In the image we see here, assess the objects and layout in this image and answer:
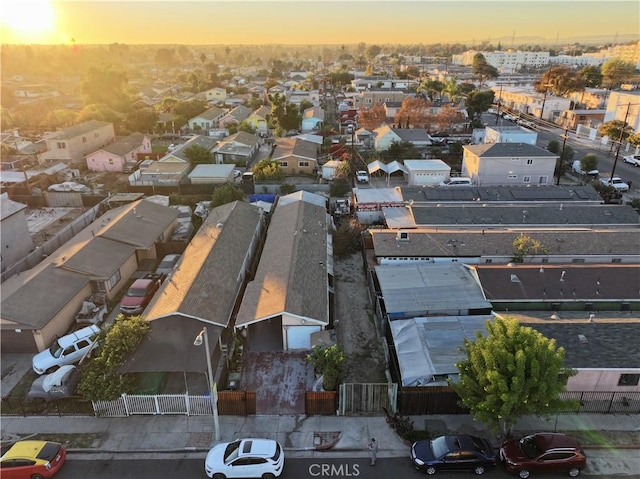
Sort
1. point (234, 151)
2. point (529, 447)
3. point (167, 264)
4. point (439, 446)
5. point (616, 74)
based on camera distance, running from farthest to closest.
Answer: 1. point (616, 74)
2. point (234, 151)
3. point (167, 264)
4. point (439, 446)
5. point (529, 447)

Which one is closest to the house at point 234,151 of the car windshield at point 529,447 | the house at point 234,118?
the house at point 234,118

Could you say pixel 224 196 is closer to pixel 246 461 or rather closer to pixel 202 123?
pixel 246 461

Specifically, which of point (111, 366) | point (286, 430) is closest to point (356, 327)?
point (286, 430)

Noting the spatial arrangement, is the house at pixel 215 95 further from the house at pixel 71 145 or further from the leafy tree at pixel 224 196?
the leafy tree at pixel 224 196

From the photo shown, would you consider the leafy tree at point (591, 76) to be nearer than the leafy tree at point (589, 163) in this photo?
No

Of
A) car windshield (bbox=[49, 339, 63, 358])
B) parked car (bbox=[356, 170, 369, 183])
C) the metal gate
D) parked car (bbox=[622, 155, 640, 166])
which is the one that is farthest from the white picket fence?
parked car (bbox=[622, 155, 640, 166])
